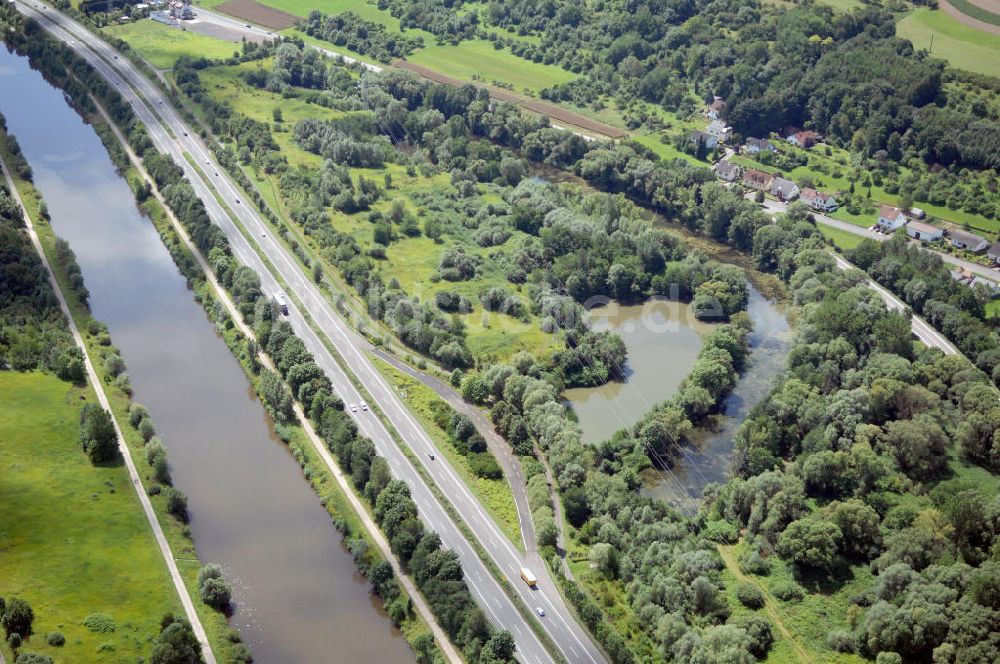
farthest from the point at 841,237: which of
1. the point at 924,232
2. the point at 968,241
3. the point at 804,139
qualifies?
the point at 804,139

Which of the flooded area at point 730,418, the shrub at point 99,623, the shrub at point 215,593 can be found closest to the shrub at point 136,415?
the shrub at point 215,593

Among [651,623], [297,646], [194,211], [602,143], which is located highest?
[602,143]

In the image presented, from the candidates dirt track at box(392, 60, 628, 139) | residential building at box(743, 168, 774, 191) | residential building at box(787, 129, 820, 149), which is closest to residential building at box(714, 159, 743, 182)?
residential building at box(743, 168, 774, 191)

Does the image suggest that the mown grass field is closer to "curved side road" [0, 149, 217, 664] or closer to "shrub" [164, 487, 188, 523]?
"shrub" [164, 487, 188, 523]

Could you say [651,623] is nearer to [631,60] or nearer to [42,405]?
[42,405]

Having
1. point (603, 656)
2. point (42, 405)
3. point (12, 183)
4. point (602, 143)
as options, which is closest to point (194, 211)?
point (12, 183)
